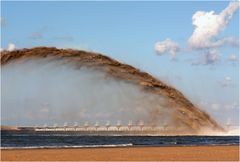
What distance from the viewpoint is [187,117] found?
55.2 meters

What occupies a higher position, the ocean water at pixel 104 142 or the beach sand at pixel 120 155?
the ocean water at pixel 104 142

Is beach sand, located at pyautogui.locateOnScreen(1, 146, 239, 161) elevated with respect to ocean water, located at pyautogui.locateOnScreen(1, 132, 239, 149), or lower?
lower

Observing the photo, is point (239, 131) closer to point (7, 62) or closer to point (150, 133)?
point (150, 133)

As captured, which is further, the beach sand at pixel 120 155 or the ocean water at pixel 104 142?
the ocean water at pixel 104 142

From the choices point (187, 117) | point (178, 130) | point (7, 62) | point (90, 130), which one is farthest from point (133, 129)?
point (7, 62)

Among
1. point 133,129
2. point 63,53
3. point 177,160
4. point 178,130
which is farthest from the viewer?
point 133,129

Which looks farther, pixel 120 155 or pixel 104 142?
pixel 104 142

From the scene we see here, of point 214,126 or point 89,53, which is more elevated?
point 89,53

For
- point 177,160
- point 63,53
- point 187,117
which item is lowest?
point 177,160

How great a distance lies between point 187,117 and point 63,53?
68.8 ft

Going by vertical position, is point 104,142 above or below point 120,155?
above

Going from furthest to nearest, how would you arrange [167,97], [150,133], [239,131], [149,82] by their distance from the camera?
[150,133] < [239,131] < [167,97] < [149,82]

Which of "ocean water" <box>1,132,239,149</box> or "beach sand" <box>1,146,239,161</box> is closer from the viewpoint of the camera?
"beach sand" <box>1,146,239,161</box>

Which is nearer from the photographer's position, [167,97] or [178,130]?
[167,97]
